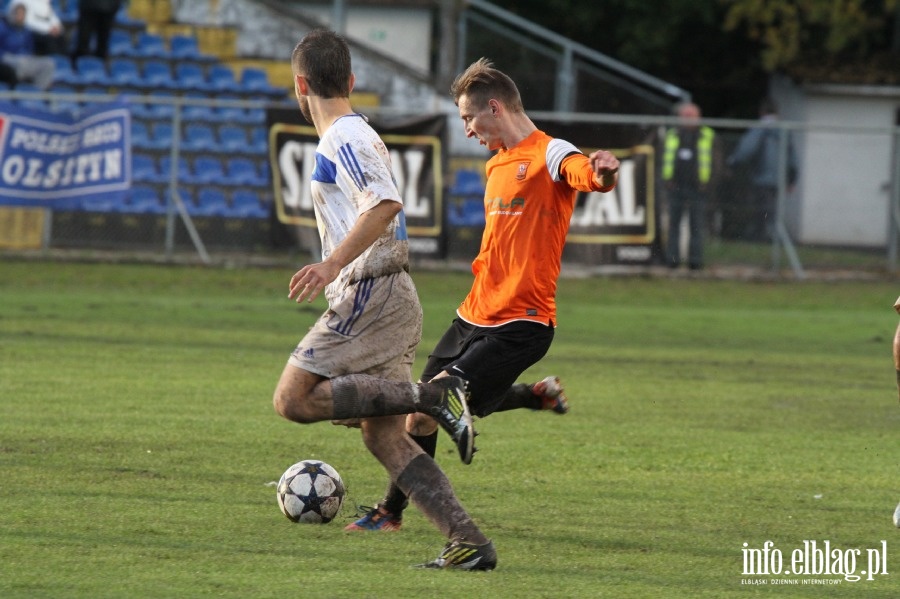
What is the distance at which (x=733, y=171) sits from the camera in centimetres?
1945

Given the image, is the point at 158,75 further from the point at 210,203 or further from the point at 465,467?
the point at 465,467

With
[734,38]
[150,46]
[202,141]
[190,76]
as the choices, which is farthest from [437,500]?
[734,38]

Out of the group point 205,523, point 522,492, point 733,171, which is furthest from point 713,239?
point 205,523

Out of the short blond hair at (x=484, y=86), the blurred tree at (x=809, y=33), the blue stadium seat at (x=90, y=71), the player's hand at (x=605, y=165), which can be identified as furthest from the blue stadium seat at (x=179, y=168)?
the blurred tree at (x=809, y=33)

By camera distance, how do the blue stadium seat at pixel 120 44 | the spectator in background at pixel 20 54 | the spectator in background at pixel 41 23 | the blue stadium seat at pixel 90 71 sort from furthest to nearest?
the blue stadium seat at pixel 120 44
the blue stadium seat at pixel 90 71
the spectator in background at pixel 41 23
the spectator in background at pixel 20 54

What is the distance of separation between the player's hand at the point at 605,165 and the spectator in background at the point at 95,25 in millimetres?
17486

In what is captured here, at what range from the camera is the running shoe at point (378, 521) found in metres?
6.30

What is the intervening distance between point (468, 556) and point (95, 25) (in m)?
18.4

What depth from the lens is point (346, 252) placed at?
17.3ft

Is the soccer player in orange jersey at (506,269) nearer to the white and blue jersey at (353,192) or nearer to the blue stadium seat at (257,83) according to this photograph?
the white and blue jersey at (353,192)

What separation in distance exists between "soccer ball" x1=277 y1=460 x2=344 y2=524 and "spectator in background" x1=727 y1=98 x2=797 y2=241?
1380 cm

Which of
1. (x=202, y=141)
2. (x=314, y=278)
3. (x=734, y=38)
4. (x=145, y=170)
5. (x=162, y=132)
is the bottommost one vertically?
(x=145, y=170)

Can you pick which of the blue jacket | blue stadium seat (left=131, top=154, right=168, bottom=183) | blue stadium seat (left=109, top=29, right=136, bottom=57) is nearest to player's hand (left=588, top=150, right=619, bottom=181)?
blue stadium seat (left=131, top=154, right=168, bottom=183)

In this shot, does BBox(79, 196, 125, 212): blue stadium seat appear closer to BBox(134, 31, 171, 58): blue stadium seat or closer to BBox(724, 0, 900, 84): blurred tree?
BBox(134, 31, 171, 58): blue stadium seat
